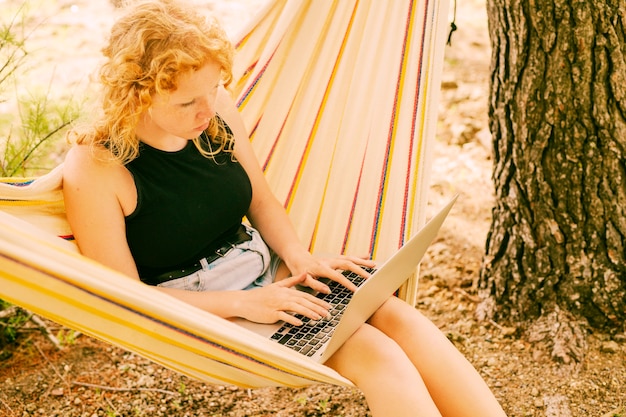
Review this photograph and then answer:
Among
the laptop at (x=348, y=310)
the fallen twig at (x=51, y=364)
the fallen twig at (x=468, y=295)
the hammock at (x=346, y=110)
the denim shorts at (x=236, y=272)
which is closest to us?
the laptop at (x=348, y=310)

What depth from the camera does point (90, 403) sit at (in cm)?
186

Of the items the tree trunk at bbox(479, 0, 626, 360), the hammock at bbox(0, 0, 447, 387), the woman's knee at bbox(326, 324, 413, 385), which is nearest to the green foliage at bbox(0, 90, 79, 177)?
the hammock at bbox(0, 0, 447, 387)

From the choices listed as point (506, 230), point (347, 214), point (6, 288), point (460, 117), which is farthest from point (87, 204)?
point (460, 117)

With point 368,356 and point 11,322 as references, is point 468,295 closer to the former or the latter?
point 368,356

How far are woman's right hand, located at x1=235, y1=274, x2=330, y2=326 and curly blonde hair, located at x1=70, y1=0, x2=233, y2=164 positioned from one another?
38cm

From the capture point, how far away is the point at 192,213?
1.47m

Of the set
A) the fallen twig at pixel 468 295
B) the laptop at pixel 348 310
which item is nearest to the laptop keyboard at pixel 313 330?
the laptop at pixel 348 310

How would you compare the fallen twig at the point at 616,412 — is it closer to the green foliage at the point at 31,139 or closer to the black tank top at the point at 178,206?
the black tank top at the point at 178,206

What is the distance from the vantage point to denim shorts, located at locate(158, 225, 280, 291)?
1.51 m

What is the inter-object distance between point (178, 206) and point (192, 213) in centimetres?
4

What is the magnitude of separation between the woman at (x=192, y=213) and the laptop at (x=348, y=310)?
3 centimetres

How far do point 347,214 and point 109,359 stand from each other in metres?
0.86

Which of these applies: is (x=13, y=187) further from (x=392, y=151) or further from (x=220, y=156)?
(x=392, y=151)

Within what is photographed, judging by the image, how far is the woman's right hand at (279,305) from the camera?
140cm
